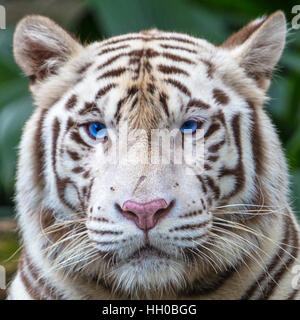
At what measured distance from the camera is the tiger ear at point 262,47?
253 cm

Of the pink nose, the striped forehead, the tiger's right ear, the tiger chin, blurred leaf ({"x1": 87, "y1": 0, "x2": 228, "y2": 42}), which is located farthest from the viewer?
blurred leaf ({"x1": 87, "y1": 0, "x2": 228, "y2": 42})

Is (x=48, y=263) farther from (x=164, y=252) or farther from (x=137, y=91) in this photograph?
(x=137, y=91)

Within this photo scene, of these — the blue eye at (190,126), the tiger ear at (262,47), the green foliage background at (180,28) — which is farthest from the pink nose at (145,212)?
the green foliage background at (180,28)

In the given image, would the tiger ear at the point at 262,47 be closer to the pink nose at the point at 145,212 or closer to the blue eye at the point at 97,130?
the blue eye at the point at 97,130

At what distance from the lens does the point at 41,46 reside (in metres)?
2.56

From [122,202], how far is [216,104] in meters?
0.51

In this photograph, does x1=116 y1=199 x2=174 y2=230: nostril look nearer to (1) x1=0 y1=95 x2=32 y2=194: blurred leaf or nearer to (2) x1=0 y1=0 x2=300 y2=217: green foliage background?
(1) x1=0 y1=95 x2=32 y2=194: blurred leaf

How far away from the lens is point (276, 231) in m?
2.49

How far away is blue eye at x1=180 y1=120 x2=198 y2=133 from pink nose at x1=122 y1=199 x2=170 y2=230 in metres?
0.31

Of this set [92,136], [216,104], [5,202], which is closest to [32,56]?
[92,136]

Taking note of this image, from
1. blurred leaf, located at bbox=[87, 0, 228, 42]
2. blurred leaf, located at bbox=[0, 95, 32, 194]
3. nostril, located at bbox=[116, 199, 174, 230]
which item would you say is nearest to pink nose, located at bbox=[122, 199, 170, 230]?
nostril, located at bbox=[116, 199, 174, 230]

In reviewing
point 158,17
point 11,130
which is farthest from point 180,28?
point 11,130

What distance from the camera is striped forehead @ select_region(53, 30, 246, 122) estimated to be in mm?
2275

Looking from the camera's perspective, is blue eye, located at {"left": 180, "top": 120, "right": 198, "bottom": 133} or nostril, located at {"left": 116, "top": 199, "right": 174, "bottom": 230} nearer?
nostril, located at {"left": 116, "top": 199, "right": 174, "bottom": 230}
